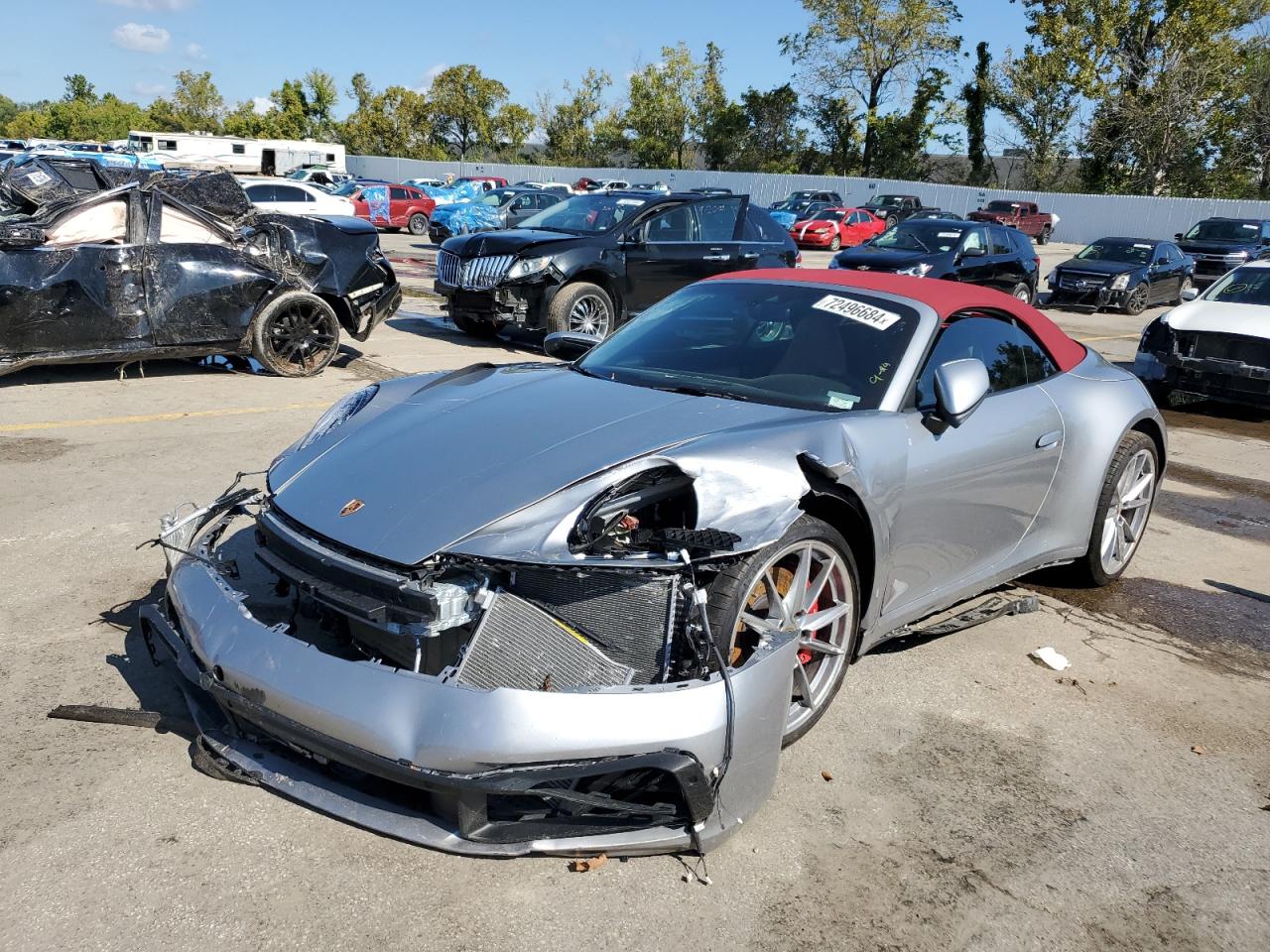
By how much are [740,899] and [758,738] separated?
0.41 m

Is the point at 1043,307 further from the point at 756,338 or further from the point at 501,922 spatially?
the point at 501,922

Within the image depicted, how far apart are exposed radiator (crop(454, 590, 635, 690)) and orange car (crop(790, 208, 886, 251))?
32626 mm

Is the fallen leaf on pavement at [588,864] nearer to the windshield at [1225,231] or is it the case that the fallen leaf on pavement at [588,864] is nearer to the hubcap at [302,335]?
the hubcap at [302,335]

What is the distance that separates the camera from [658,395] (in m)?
3.79

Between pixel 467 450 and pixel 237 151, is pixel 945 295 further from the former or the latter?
pixel 237 151

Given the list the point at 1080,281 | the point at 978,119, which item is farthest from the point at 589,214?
the point at 978,119

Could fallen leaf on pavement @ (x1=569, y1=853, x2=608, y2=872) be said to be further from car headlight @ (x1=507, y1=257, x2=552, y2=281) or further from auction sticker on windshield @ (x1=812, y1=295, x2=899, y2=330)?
car headlight @ (x1=507, y1=257, x2=552, y2=281)

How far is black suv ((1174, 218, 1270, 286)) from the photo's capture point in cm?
2305

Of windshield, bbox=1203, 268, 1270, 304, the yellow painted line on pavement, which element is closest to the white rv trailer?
the yellow painted line on pavement

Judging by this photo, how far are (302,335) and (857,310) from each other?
6632mm

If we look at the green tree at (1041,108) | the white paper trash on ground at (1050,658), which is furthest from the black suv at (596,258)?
the green tree at (1041,108)

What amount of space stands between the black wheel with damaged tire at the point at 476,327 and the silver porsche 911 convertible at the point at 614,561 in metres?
7.64

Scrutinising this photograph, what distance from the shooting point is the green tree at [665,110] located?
68938 millimetres

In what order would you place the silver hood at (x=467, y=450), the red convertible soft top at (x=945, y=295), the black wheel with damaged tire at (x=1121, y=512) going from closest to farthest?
1. the silver hood at (x=467, y=450)
2. the red convertible soft top at (x=945, y=295)
3. the black wheel with damaged tire at (x=1121, y=512)
